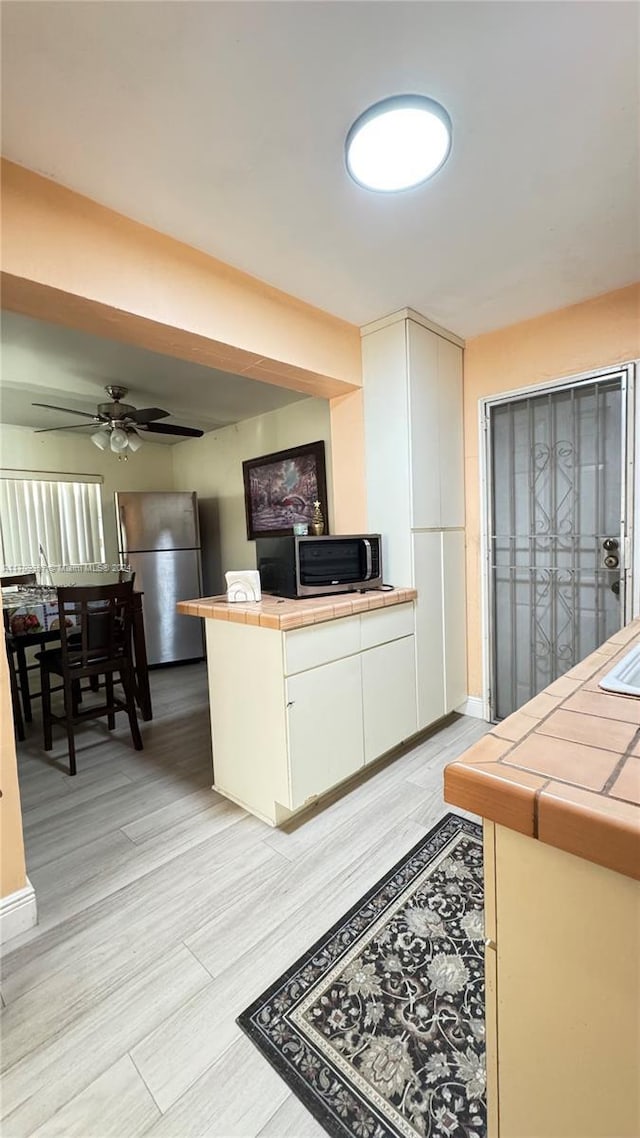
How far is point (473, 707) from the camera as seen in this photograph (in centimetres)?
288

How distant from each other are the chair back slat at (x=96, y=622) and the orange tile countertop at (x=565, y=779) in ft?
7.74

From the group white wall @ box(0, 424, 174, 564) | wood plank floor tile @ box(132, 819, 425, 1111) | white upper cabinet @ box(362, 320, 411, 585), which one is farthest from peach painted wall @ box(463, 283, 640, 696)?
white wall @ box(0, 424, 174, 564)

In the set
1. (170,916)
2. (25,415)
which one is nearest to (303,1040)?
(170,916)

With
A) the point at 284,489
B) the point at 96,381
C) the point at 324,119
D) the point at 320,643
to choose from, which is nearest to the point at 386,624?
the point at 320,643

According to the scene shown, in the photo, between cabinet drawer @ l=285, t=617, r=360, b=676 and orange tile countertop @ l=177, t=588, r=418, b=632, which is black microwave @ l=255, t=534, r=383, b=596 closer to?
orange tile countertop @ l=177, t=588, r=418, b=632

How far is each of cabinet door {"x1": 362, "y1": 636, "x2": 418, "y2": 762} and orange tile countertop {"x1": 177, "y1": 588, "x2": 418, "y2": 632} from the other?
25 centimetres

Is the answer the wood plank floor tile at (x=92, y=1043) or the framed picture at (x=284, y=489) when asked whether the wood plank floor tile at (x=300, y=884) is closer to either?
the wood plank floor tile at (x=92, y=1043)

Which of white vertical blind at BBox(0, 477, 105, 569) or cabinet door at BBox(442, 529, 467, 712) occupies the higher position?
white vertical blind at BBox(0, 477, 105, 569)

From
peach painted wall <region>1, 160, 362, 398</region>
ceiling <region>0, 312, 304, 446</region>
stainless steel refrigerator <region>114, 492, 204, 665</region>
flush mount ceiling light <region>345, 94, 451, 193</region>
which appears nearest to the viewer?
flush mount ceiling light <region>345, 94, 451, 193</region>

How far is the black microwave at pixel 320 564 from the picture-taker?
6.94ft

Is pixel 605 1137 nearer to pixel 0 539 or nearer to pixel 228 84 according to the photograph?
pixel 228 84

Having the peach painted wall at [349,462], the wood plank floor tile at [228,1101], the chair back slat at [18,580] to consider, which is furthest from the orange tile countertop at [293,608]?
the chair back slat at [18,580]

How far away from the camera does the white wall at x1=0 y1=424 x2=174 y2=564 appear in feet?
13.5

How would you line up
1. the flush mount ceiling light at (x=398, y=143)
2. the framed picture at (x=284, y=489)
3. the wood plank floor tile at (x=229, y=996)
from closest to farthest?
the wood plank floor tile at (x=229, y=996) → the flush mount ceiling light at (x=398, y=143) → the framed picture at (x=284, y=489)
